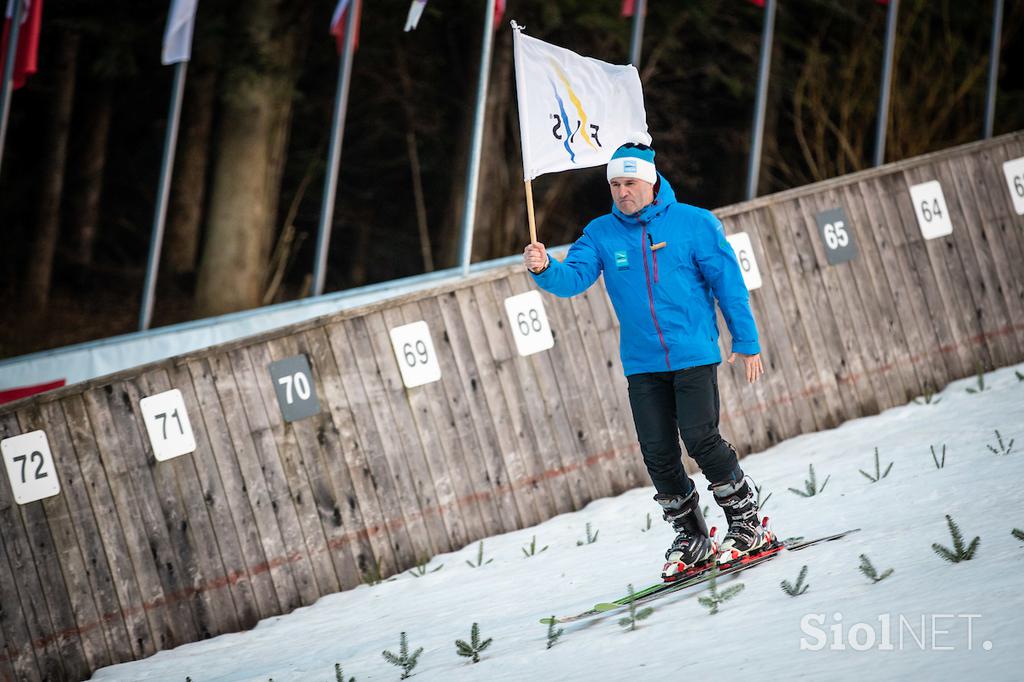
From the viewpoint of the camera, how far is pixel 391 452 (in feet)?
25.6

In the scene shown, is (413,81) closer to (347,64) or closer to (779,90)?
(779,90)

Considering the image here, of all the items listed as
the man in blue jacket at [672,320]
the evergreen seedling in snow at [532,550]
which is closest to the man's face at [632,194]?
the man in blue jacket at [672,320]

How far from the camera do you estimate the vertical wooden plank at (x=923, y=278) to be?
31.9 feet

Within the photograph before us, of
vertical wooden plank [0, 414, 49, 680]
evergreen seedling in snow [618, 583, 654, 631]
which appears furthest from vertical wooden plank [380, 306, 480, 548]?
evergreen seedling in snow [618, 583, 654, 631]

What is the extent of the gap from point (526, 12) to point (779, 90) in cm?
466

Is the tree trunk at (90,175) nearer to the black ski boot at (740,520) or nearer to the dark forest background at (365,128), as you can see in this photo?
the dark forest background at (365,128)

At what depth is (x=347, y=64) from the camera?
11.1 metres

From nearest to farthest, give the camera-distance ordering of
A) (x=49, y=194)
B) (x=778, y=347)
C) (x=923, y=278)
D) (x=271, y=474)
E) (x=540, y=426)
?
1. (x=271, y=474)
2. (x=540, y=426)
3. (x=778, y=347)
4. (x=923, y=278)
5. (x=49, y=194)

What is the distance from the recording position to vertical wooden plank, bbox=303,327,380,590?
759cm

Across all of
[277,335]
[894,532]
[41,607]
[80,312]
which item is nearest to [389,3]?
[80,312]

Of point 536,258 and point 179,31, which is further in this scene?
point 179,31

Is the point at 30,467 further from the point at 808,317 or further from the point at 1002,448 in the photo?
the point at 808,317

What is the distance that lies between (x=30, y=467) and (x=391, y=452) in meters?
2.20

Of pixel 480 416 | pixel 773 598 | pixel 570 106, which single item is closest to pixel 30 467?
pixel 480 416
